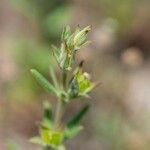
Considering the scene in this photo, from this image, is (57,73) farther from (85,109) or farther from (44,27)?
(85,109)

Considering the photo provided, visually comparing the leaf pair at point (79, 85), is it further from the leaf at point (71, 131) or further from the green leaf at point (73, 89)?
the leaf at point (71, 131)

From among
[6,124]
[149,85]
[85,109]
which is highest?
[149,85]

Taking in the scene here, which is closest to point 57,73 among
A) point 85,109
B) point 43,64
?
point 43,64

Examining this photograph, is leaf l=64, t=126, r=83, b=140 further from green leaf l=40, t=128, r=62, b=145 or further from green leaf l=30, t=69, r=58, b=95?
green leaf l=30, t=69, r=58, b=95

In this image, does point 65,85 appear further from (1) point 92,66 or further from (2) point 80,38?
(1) point 92,66

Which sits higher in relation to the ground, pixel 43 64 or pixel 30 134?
pixel 43 64

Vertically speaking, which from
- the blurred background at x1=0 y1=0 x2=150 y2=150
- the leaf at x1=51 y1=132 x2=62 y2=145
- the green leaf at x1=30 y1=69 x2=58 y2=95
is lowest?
the leaf at x1=51 y1=132 x2=62 y2=145

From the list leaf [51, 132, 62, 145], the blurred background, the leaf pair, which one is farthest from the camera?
the blurred background

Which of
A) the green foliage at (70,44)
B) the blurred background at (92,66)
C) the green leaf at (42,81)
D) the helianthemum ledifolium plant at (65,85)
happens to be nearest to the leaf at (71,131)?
the helianthemum ledifolium plant at (65,85)

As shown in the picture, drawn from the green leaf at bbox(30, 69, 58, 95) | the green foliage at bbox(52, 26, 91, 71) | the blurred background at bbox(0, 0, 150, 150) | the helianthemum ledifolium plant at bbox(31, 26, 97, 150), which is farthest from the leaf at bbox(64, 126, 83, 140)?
the blurred background at bbox(0, 0, 150, 150)
